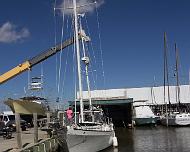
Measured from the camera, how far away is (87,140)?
34844 mm

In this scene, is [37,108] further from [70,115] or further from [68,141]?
[68,141]

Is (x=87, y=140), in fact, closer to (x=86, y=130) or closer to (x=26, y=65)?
(x=86, y=130)

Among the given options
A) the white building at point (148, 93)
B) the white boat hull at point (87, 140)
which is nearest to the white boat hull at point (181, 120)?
the white building at point (148, 93)

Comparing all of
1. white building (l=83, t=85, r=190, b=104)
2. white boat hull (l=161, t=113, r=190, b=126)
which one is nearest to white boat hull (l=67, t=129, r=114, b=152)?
white boat hull (l=161, t=113, r=190, b=126)

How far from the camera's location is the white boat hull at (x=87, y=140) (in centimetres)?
3320

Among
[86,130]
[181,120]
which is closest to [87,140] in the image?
[86,130]

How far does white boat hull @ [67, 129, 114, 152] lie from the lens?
33.2m

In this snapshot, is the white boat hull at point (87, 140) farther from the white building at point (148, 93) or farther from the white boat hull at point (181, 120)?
the white building at point (148, 93)

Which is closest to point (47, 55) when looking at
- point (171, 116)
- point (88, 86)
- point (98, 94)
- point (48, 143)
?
point (88, 86)

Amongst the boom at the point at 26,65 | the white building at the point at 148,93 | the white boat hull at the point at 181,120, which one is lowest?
the white boat hull at the point at 181,120

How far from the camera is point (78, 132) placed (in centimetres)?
3356

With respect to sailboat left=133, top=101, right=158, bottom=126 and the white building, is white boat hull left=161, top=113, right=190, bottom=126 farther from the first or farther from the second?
the white building

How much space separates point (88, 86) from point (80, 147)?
9774 mm

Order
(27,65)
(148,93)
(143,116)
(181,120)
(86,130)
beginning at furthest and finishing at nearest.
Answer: (148,93), (143,116), (181,120), (27,65), (86,130)
